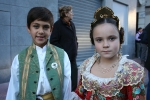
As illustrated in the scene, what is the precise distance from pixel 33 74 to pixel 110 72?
0.72 m

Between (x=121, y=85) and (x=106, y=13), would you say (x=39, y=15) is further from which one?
(x=121, y=85)

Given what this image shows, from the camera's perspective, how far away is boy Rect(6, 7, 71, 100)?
5.78 feet

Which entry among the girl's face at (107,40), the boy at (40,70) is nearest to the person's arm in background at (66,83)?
the boy at (40,70)

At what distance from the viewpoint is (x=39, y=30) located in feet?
5.90

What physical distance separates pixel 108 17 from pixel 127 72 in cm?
46

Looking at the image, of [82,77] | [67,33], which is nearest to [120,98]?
[82,77]

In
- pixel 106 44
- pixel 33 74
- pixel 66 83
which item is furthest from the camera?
pixel 66 83

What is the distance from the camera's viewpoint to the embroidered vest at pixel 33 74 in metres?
1.75

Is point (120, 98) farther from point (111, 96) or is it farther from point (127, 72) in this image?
point (127, 72)

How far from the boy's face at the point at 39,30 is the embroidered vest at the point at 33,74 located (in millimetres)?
119

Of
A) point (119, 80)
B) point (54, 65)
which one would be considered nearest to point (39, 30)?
point (54, 65)

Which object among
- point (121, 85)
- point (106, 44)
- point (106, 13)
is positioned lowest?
point (121, 85)

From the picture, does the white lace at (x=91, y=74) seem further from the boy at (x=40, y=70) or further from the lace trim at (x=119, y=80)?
the boy at (x=40, y=70)

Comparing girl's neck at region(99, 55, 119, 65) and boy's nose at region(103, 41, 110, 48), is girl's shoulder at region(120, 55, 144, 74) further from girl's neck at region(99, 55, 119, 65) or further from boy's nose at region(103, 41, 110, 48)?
boy's nose at region(103, 41, 110, 48)
